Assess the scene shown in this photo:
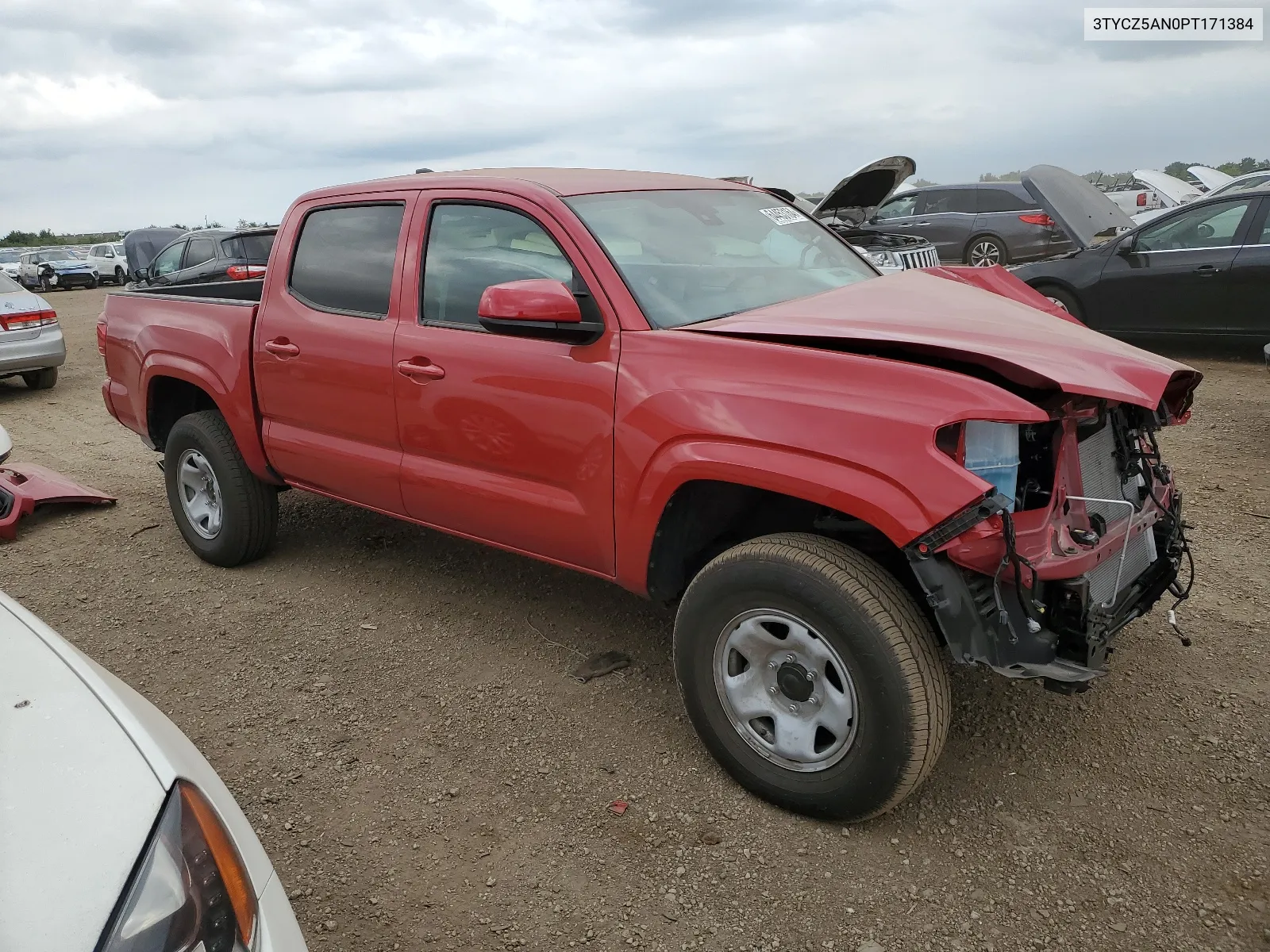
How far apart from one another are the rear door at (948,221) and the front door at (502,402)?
40.8 ft

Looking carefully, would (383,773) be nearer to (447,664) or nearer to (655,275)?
(447,664)

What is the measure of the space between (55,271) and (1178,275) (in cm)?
3156

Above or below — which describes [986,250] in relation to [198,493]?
above

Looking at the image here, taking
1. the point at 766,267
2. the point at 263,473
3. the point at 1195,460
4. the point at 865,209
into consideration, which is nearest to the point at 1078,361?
the point at 766,267

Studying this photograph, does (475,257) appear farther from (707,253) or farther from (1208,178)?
(1208,178)

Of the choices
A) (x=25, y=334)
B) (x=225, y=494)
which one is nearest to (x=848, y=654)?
(x=225, y=494)

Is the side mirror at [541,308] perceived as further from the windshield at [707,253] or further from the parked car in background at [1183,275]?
the parked car in background at [1183,275]

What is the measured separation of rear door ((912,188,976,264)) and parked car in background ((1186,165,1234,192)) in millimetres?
3172

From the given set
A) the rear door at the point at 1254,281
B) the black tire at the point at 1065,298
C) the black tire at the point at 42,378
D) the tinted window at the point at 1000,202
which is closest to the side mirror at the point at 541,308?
the rear door at the point at 1254,281

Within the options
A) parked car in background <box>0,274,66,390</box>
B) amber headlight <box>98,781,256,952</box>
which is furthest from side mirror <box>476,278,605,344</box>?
parked car in background <box>0,274,66,390</box>

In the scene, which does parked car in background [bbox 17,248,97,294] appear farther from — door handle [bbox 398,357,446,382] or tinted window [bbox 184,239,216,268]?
door handle [bbox 398,357,446,382]

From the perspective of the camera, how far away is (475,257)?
3.54 metres

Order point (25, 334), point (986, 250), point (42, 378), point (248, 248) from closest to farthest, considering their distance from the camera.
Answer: point (25, 334), point (42, 378), point (986, 250), point (248, 248)

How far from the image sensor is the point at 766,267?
3.60 meters
